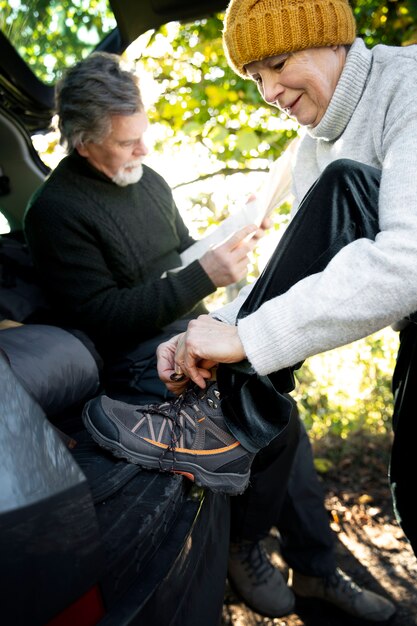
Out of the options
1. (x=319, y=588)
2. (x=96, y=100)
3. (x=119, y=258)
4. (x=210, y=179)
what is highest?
(x=96, y=100)

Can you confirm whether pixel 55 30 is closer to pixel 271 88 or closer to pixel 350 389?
pixel 271 88

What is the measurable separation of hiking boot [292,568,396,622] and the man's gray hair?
6.42 feet

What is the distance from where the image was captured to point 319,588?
250 cm

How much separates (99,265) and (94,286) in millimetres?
95

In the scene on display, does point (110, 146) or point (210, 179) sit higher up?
point (110, 146)

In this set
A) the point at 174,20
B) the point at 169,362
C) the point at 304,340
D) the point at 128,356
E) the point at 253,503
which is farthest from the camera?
the point at 174,20

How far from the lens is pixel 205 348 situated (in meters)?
1.51

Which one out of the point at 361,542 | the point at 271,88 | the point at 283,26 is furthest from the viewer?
the point at 361,542

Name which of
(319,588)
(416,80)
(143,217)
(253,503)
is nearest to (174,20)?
(143,217)

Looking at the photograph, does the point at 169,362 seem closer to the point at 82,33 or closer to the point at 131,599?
the point at 131,599

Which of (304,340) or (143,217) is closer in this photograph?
(304,340)

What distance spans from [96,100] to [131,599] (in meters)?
2.06

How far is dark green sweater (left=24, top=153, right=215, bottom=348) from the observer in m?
2.48

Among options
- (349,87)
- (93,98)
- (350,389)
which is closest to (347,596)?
(349,87)
